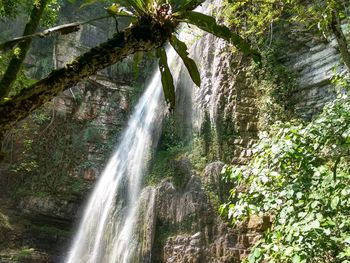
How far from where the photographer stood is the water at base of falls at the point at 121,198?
734 cm

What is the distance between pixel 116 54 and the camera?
225 cm

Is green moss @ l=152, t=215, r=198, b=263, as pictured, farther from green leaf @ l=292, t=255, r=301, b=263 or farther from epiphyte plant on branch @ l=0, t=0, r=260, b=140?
epiphyte plant on branch @ l=0, t=0, r=260, b=140

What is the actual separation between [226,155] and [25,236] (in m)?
6.16

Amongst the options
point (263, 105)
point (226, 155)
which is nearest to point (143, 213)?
point (226, 155)

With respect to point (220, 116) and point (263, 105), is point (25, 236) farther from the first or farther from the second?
point (263, 105)

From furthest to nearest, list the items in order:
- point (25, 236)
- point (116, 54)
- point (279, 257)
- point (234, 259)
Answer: point (25, 236), point (234, 259), point (279, 257), point (116, 54)

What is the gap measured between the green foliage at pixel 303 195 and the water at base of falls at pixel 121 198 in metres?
3.62

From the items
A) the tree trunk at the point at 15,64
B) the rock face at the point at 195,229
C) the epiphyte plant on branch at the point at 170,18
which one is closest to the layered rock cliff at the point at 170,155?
the rock face at the point at 195,229

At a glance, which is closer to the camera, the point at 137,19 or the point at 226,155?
the point at 137,19

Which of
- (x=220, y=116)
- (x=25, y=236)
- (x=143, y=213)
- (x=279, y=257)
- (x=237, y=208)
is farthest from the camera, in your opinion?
(x=25, y=236)

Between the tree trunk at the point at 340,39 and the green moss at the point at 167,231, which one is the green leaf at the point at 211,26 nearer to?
the tree trunk at the point at 340,39

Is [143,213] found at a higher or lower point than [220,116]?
lower

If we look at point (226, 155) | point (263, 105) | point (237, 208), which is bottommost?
point (237, 208)

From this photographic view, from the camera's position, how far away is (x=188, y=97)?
866cm
